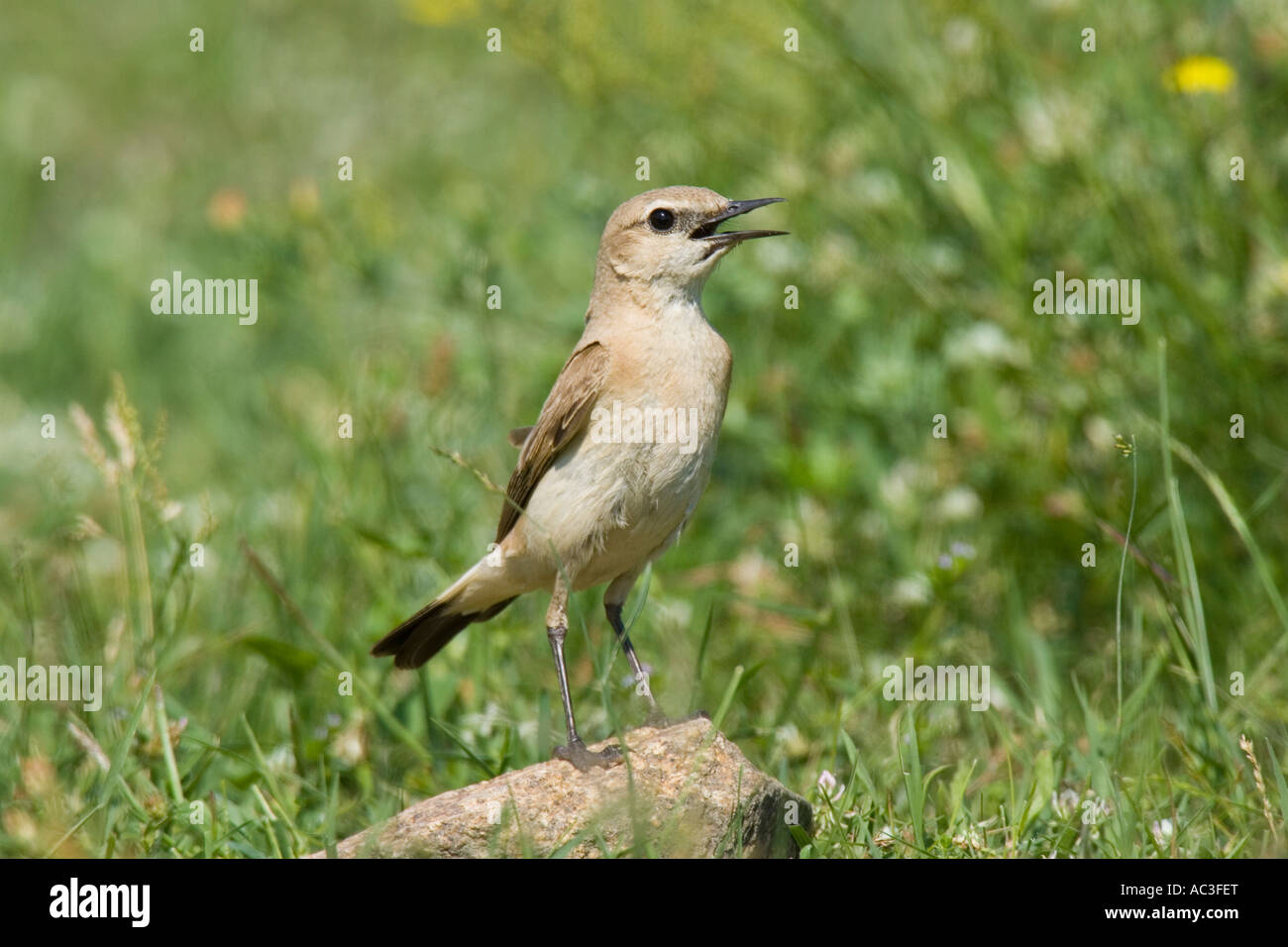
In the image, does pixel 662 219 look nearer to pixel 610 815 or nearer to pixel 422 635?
pixel 422 635

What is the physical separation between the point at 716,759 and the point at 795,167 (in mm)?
3655

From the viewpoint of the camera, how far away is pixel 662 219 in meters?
5.33

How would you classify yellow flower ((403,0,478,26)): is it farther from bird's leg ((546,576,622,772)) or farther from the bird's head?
bird's leg ((546,576,622,772))

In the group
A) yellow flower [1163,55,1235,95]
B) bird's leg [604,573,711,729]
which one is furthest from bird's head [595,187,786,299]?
yellow flower [1163,55,1235,95]

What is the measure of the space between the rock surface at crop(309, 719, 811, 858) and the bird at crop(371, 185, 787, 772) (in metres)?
0.18

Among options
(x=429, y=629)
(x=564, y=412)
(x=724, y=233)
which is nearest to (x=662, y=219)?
(x=724, y=233)

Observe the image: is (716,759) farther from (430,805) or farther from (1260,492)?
Result: (1260,492)

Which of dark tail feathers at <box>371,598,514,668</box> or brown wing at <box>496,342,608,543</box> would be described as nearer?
brown wing at <box>496,342,608,543</box>

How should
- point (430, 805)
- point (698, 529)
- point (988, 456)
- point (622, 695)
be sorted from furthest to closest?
point (698, 529)
point (988, 456)
point (622, 695)
point (430, 805)

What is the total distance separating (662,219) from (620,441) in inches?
35.0

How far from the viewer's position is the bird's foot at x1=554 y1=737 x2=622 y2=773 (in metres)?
4.65
